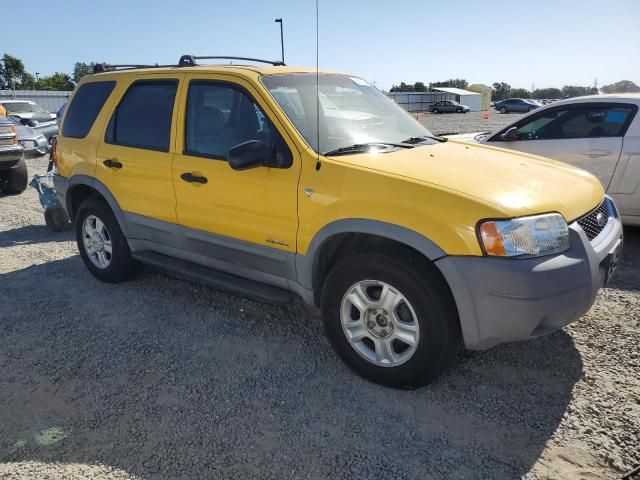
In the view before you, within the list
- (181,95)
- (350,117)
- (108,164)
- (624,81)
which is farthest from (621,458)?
(624,81)

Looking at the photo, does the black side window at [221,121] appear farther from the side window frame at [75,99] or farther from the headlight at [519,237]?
the headlight at [519,237]

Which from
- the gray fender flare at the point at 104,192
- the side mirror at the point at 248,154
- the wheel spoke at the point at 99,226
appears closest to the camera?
the side mirror at the point at 248,154

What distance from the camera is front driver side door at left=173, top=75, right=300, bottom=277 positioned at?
3395mm

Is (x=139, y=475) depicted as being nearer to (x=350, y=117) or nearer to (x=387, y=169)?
(x=387, y=169)

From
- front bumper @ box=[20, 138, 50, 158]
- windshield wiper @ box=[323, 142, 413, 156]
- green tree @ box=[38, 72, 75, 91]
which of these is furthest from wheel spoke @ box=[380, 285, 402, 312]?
green tree @ box=[38, 72, 75, 91]

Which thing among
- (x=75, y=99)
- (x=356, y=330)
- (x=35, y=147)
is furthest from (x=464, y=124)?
(x=356, y=330)

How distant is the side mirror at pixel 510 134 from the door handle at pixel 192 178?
4088mm

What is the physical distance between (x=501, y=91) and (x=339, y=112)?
304 feet

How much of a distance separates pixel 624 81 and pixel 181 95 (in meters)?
8.50

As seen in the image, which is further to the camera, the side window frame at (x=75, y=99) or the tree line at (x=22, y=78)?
the tree line at (x=22, y=78)

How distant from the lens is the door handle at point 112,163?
176 inches

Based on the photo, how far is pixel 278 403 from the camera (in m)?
3.04

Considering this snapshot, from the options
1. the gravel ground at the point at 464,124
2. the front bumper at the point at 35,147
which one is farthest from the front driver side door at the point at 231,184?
the gravel ground at the point at 464,124

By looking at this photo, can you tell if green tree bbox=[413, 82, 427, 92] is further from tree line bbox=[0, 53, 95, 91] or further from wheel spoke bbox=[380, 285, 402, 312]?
wheel spoke bbox=[380, 285, 402, 312]
